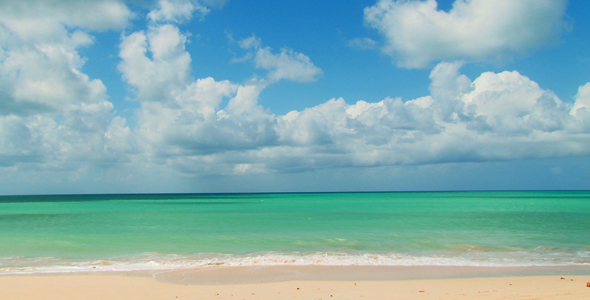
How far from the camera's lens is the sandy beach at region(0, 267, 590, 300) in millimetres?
8930

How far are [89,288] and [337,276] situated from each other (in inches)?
288

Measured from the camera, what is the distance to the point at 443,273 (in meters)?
11.6

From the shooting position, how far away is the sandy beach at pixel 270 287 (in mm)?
8930

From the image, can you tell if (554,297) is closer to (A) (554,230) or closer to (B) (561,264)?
(B) (561,264)

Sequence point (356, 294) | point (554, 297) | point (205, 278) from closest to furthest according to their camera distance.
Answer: point (554, 297), point (356, 294), point (205, 278)

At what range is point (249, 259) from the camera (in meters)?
14.2

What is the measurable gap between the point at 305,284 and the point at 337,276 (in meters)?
1.56

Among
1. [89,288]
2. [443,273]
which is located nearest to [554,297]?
[443,273]

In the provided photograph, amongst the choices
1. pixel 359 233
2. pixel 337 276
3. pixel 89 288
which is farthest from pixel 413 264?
pixel 89 288

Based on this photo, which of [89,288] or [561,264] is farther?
[561,264]

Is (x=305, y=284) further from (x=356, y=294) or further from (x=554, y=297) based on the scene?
(x=554, y=297)

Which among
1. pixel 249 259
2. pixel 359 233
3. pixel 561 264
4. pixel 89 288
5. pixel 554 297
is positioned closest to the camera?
pixel 554 297

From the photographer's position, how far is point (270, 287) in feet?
32.8

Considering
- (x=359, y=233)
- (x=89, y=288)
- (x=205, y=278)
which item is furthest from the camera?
(x=359, y=233)
